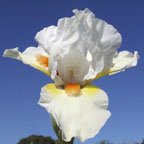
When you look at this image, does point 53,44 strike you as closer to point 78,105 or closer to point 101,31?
point 101,31

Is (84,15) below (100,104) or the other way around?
the other way around

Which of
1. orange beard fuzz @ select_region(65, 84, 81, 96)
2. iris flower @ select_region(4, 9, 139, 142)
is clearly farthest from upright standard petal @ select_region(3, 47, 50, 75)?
orange beard fuzz @ select_region(65, 84, 81, 96)

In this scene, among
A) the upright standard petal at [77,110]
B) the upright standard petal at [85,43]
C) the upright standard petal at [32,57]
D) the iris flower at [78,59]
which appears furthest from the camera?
the upright standard petal at [32,57]

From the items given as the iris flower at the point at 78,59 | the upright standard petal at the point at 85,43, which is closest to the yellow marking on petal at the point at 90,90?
the iris flower at the point at 78,59

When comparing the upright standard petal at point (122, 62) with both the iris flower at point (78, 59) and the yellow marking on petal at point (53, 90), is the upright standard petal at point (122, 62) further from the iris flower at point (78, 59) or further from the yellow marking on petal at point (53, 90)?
the yellow marking on petal at point (53, 90)

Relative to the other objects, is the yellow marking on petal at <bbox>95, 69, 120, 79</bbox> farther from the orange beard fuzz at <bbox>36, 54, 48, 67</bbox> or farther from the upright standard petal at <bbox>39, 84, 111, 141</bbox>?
the orange beard fuzz at <bbox>36, 54, 48, 67</bbox>

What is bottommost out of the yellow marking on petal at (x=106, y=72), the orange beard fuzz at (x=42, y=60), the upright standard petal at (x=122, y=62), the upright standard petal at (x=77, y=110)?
the upright standard petal at (x=77, y=110)

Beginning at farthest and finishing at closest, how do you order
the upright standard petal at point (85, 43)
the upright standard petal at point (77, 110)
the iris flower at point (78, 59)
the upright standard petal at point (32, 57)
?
the upright standard petal at point (32, 57) → the upright standard petal at point (85, 43) → the iris flower at point (78, 59) → the upright standard petal at point (77, 110)

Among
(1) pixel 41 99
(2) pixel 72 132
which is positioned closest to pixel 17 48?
(1) pixel 41 99
